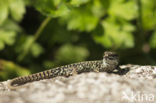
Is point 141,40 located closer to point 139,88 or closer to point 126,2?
point 126,2

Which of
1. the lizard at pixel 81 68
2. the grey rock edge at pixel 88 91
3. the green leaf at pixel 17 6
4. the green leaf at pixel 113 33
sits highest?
the green leaf at pixel 17 6

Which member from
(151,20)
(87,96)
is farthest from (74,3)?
(151,20)

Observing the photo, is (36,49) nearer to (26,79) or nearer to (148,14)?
(148,14)

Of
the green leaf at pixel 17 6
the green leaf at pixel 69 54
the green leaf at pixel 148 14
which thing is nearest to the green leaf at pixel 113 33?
the green leaf at pixel 148 14

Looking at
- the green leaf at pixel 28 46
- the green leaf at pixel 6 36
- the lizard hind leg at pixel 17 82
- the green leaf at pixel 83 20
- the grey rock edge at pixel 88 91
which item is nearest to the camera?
the grey rock edge at pixel 88 91

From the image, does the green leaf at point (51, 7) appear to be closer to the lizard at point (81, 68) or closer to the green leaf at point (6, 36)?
the lizard at point (81, 68)
